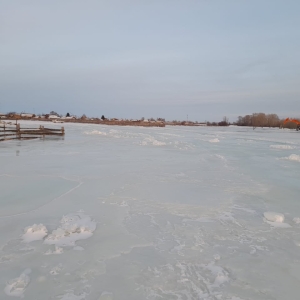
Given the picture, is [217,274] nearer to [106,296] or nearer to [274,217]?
[106,296]

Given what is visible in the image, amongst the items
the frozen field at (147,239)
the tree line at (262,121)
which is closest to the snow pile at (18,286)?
the frozen field at (147,239)

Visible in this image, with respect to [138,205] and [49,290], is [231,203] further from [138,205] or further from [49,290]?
[49,290]

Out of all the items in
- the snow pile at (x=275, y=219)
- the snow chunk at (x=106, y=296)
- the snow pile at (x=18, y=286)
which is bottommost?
the snow pile at (x=18, y=286)

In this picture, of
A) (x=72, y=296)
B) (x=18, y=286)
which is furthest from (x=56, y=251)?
(x=72, y=296)

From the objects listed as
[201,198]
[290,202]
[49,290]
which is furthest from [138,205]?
[290,202]

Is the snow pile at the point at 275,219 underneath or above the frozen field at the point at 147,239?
above

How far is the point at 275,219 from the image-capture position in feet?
15.4

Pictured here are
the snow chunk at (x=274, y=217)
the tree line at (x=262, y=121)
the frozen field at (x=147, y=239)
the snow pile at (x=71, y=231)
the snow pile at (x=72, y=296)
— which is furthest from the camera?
the tree line at (x=262, y=121)

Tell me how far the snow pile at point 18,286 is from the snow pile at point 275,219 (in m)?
3.62

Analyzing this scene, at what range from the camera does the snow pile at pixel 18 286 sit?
261 cm

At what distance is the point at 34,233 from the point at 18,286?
1277 mm

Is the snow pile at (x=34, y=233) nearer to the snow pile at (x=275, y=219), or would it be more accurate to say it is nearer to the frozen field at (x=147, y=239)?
the frozen field at (x=147, y=239)

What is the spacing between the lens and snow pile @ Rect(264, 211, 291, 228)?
14.7 feet

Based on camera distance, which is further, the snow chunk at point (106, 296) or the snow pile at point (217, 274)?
the snow pile at point (217, 274)
